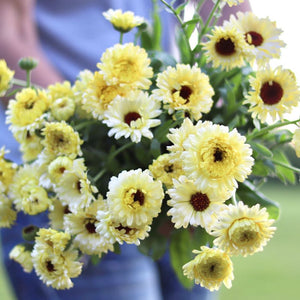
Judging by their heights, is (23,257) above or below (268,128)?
below

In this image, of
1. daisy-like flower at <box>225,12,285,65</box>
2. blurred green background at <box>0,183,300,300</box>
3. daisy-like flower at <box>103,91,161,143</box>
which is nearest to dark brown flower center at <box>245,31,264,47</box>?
daisy-like flower at <box>225,12,285,65</box>

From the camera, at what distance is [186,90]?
0.39 meters

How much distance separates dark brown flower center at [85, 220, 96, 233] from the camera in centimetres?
41

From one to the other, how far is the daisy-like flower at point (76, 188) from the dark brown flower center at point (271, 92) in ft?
0.54

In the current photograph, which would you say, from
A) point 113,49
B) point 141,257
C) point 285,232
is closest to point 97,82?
point 113,49

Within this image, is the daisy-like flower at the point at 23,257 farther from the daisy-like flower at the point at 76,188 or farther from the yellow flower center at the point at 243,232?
the yellow flower center at the point at 243,232

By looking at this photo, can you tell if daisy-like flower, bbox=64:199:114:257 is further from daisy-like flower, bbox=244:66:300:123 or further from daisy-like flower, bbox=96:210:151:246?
daisy-like flower, bbox=244:66:300:123

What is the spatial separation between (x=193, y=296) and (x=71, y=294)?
0.19 metres

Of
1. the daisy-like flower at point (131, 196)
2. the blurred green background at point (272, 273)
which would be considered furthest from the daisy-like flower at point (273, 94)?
the blurred green background at point (272, 273)

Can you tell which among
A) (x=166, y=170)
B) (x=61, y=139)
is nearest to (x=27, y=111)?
(x=61, y=139)

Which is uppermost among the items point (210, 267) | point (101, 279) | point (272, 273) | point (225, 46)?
point (225, 46)

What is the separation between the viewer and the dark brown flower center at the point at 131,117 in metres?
0.40

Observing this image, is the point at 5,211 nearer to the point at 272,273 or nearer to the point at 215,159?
the point at 215,159

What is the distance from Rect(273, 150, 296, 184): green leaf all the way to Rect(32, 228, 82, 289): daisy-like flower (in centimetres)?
22
